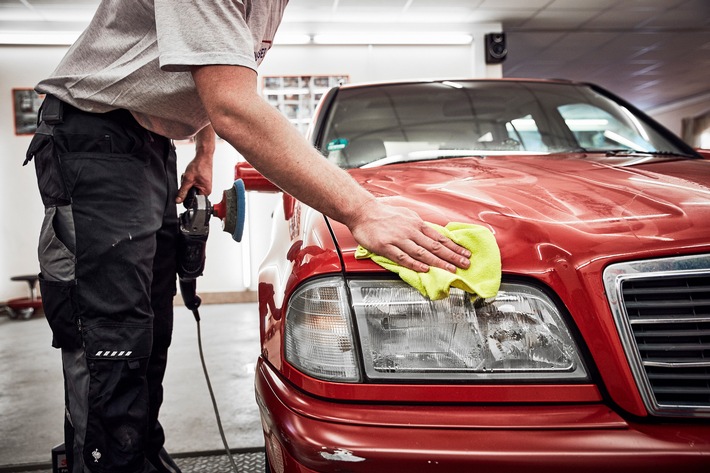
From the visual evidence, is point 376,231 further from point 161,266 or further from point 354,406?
point 161,266

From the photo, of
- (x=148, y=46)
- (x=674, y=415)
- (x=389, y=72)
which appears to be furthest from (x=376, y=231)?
(x=389, y=72)

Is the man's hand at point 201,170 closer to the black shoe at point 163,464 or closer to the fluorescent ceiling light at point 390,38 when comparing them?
the black shoe at point 163,464

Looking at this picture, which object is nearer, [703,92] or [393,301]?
[393,301]

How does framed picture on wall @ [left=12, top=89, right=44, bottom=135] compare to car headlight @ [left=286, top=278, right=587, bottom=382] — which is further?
framed picture on wall @ [left=12, top=89, right=44, bottom=135]

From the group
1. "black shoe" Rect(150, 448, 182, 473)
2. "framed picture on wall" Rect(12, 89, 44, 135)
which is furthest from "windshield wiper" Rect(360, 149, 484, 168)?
"framed picture on wall" Rect(12, 89, 44, 135)

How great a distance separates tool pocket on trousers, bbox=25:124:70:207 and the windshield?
734 mm

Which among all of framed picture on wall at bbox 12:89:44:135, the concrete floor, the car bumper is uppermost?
framed picture on wall at bbox 12:89:44:135

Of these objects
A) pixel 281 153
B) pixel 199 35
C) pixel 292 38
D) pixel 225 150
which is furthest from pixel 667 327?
pixel 292 38

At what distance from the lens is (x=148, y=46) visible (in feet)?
3.68

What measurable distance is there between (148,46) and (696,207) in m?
1.07

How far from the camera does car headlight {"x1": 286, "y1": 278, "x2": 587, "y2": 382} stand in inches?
32.7

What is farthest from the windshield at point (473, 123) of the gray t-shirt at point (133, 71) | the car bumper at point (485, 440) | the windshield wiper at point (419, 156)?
the car bumper at point (485, 440)

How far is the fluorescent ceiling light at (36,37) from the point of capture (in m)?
6.26

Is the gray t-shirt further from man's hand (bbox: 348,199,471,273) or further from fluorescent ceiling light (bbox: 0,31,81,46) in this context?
fluorescent ceiling light (bbox: 0,31,81,46)
